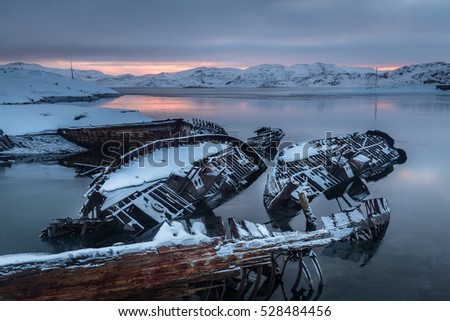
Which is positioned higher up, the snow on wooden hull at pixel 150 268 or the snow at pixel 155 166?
the snow at pixel 155 166

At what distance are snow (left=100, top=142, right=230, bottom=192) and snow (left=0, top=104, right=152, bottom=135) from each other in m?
19.0

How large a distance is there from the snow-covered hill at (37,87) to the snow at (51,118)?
65.5 ft

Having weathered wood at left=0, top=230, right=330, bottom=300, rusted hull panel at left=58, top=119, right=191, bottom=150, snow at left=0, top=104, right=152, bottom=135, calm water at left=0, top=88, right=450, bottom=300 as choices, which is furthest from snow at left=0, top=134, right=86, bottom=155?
weathered wood at left=0, top=230, right=330, bottom=300

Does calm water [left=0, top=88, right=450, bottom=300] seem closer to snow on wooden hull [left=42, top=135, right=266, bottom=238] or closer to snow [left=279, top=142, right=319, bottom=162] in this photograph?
snow on wooden hull [left=42, top=135, right=266, bottom=238]

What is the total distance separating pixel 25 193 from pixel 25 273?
11.6 m

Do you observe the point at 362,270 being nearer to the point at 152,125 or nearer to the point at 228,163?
the point at 228,163

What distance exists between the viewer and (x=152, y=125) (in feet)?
112

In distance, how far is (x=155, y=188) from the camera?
14867 millimetres

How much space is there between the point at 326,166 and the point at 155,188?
31.8 ft

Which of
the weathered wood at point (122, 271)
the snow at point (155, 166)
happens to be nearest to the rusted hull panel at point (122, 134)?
the snow at point (155, 166)

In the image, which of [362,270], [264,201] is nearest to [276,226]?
[264,201]

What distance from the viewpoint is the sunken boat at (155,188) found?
1298cm

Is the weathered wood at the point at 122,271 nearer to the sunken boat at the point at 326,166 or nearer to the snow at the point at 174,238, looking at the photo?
the snow at the point at 174,238

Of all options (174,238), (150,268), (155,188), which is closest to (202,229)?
(174,238)
